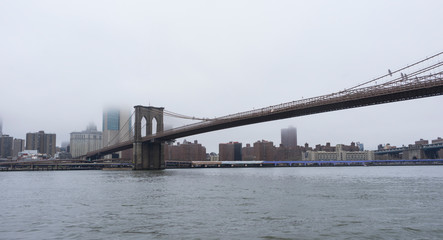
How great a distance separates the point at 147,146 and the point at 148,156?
217 centimetres

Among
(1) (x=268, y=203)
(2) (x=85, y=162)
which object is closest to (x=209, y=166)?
(2) (x=85, y=162)

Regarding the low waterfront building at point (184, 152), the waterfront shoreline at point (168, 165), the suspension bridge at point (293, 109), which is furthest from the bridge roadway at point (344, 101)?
the low waterfront building at point (184, 152)

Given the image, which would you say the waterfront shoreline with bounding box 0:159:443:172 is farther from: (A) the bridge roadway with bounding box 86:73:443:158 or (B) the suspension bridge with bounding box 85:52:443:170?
(A) the bridge roadway with bounding box 86:73:443:158

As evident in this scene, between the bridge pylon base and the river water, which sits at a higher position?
the bridge pylon base

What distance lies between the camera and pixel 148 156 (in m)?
75.7

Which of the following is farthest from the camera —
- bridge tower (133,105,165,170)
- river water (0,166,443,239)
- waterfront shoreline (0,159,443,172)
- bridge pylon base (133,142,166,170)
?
waterfront shoreline (0,159,443,172)

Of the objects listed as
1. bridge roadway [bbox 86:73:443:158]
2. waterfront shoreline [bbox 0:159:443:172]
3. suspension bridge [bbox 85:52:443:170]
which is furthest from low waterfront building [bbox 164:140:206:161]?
bridge roadway [bbox 86:73:443:158]

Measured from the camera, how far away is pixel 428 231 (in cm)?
1133

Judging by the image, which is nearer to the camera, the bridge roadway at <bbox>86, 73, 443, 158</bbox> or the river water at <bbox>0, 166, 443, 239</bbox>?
the river water at <bbox>0, 166, 443, 239</bbox>

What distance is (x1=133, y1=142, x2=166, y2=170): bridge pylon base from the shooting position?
239 ft

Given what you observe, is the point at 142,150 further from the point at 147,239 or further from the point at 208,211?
the point at 147,239

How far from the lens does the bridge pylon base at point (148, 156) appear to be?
7281cm

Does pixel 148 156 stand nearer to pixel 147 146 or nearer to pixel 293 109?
pixel 147 146

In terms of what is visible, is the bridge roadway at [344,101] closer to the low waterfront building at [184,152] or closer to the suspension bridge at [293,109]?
the suspension bridge at [293,109]
